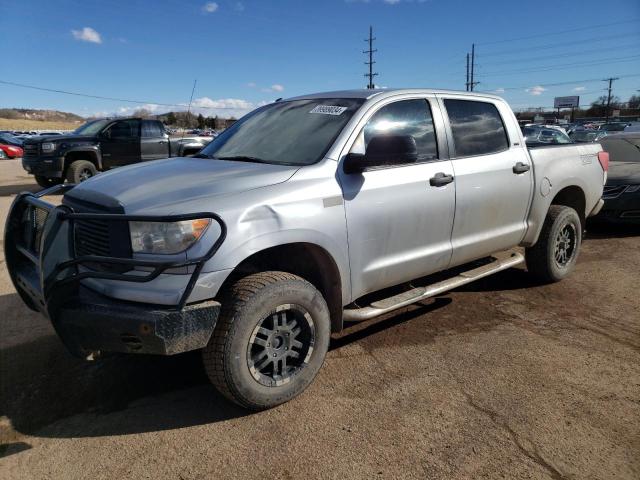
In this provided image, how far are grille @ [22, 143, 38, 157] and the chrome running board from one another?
11589 mm

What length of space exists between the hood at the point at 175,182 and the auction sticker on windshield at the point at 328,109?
680 mm

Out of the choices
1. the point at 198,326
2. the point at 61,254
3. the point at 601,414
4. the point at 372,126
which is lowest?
the point at 601,414

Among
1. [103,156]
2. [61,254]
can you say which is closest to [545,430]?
[61,254]

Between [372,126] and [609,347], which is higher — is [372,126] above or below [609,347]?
above

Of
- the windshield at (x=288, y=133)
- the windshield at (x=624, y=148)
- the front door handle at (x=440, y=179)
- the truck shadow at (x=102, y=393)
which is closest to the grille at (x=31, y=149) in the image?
the truck shadow at (x=102, y=393)

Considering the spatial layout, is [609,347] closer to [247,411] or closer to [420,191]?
[420,191]

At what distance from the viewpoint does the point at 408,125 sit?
3.69 m

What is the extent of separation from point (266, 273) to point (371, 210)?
2.77 ft

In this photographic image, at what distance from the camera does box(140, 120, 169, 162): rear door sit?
12984 millimetres

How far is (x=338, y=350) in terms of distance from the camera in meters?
3.70

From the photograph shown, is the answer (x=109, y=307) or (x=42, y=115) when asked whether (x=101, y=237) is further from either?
(x=42, y=115)

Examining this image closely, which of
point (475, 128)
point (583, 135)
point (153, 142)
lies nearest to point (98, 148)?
point (153, 142)

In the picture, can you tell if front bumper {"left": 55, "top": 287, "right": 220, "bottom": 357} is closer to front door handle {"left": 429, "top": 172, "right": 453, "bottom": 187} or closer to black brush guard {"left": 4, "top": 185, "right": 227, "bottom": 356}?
black brush guard {"left": 4, "top": 185, "right": 227, "bottom": 356}

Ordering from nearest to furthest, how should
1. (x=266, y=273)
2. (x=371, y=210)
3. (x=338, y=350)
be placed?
(x=266, y=273) → (x=371, y=210) → (x=338, y=350)
